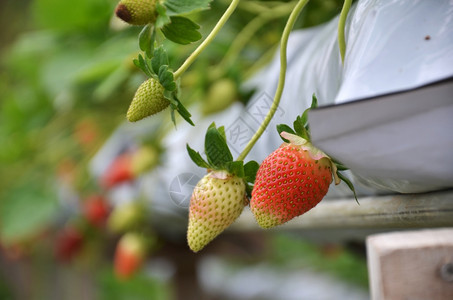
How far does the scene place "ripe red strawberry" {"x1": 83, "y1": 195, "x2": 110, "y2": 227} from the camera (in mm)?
1007

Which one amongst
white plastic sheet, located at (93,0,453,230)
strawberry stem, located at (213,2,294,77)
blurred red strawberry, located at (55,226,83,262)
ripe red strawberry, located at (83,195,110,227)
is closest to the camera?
white plastic sheet, located at (93,0,453,230)

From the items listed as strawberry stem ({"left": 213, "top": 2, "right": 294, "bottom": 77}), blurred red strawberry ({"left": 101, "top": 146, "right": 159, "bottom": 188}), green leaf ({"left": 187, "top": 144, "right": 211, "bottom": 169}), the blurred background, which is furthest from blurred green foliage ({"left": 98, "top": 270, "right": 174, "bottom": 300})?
green leaf ({"left": 187, "top": 144, "right": 211, "bottom": 169})

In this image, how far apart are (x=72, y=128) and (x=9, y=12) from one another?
6.74 feet

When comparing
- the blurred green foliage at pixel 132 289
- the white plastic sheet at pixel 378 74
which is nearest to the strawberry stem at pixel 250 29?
the white plastic sheet at pixel 378 74

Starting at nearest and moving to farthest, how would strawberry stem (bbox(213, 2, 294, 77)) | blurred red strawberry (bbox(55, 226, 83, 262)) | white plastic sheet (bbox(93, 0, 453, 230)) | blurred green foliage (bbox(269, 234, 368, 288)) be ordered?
white plastic sheet (bbox(93, 0, 453, 230)), strawberry stem (bbox(213, 2, 294, 77)), blurred red strawberry (bbox(55, 226, 83, 262)), blurred green foliage (bbox(269, 234, 368, 288))

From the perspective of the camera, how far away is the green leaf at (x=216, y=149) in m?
0.31

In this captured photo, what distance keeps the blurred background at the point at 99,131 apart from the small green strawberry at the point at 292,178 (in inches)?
4.5

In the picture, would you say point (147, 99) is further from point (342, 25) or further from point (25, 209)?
point (25, 209)

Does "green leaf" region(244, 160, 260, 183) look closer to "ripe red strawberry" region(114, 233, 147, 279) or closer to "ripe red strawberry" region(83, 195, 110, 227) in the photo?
"ripe red strawberry" region(114, 233, 147, 279)

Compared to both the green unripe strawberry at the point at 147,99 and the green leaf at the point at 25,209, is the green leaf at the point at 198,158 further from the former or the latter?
the green leaf at the point at 25,209

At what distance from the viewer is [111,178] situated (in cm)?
83

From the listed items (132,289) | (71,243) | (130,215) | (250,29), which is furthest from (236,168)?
(132,289)

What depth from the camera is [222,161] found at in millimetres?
314

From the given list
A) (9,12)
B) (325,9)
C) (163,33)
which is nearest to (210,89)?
(325,9)
